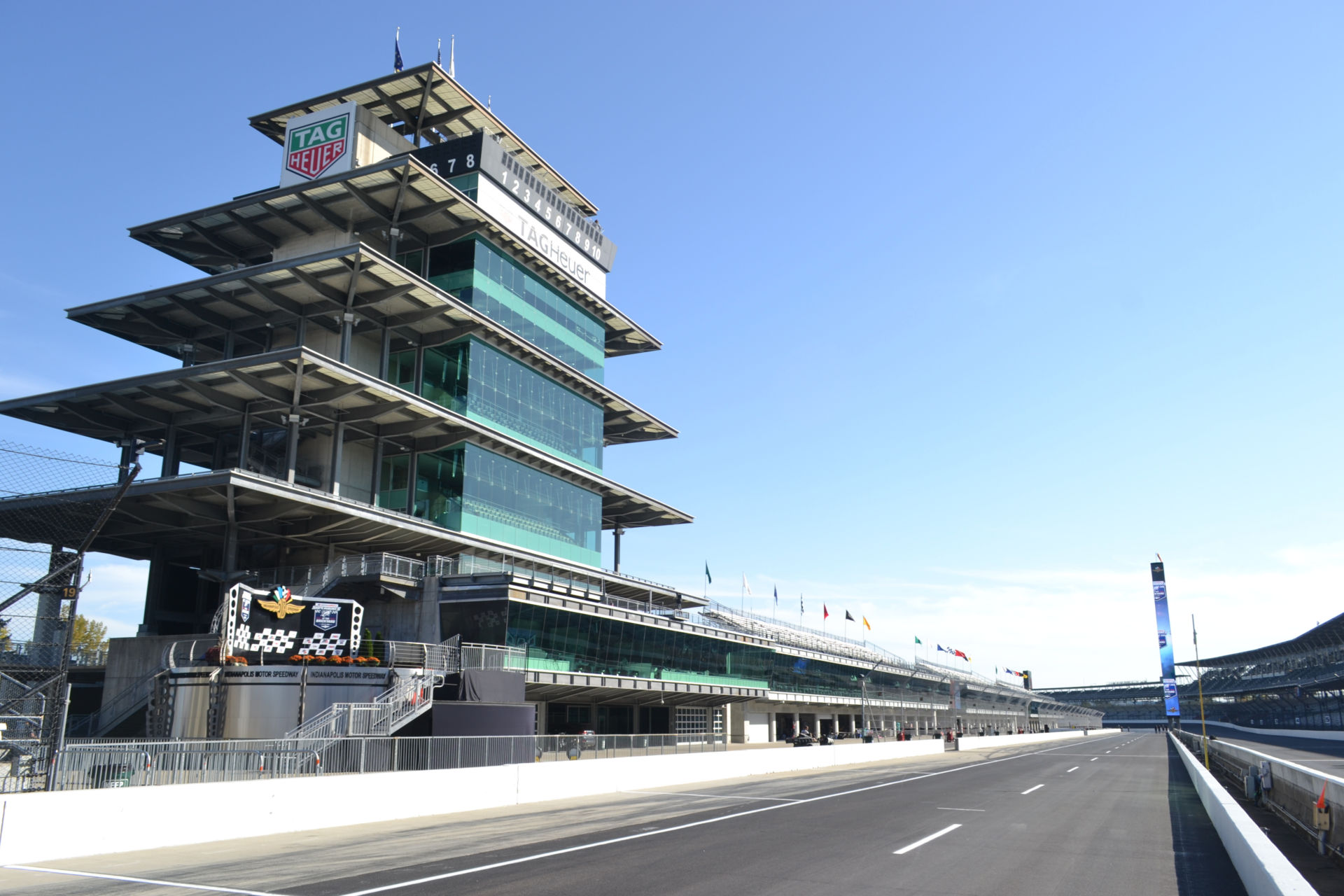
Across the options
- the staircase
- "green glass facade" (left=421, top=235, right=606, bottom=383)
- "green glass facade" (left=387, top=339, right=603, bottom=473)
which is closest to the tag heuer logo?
"green glass facade" (left=421, top=235, right=606, bottom=383)

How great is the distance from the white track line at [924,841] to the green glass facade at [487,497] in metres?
35.0

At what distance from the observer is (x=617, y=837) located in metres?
17.3

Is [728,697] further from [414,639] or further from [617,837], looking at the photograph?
[617,837]

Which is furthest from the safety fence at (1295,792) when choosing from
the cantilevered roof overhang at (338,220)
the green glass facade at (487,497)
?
the cantilevered roof overhang at (338,220)

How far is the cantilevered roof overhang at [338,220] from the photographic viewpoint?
50250 mm

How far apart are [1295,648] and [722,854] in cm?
15011

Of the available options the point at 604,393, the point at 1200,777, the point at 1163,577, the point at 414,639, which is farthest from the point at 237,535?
the point at 1163,577

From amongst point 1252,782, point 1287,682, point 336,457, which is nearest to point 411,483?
point 336,457

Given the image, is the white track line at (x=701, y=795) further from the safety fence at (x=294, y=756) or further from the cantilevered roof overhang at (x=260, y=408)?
the cantilevered roof overhang at (x=260, y=408)

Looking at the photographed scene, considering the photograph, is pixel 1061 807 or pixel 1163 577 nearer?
pixel 1061 807

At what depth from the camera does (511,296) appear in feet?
186

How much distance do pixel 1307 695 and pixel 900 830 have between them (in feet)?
464

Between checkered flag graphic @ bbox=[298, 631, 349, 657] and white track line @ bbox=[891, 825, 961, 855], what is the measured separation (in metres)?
24.3

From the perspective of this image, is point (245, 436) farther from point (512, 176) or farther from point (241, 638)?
point (512, 176)
